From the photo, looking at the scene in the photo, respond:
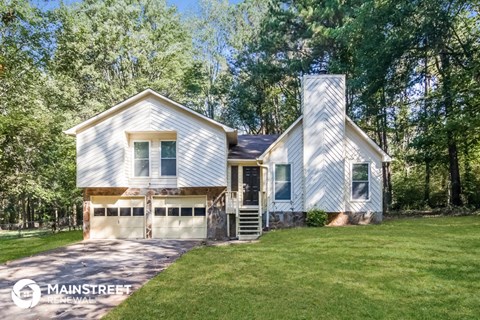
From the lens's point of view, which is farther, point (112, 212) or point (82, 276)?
point (112, 212)

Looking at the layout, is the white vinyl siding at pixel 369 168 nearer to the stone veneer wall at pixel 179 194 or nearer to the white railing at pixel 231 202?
the white railing at pixel 231 202

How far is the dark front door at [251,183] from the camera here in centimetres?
1583

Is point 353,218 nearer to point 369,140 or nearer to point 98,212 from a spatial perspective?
point 369,140

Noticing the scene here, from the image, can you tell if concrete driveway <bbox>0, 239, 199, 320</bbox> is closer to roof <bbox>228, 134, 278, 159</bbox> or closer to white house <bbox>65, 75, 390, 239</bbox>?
white house <bbox>65, 75, 390, 239</bbox>

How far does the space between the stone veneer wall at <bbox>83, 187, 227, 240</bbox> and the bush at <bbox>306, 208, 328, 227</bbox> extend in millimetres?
3570

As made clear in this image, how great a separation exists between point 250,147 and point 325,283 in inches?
453

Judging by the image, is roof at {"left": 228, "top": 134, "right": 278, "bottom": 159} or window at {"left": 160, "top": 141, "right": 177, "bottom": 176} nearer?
window at {"left": 160, "top": 141, "right": 177, "bottom": 176}

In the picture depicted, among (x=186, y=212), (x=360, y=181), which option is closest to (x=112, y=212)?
(x=186, y=212)

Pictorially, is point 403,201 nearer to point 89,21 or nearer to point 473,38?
point 473,38

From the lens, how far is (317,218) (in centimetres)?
1432

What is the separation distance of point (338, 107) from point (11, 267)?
12870mm

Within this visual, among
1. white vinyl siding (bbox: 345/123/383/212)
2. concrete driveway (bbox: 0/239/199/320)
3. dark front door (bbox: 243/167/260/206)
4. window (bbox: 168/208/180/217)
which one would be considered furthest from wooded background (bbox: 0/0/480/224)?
dark front door (bbox: 243/167/260/206)

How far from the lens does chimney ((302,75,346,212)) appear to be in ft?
48.1

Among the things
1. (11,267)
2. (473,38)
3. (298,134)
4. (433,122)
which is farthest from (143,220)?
(473,38)
